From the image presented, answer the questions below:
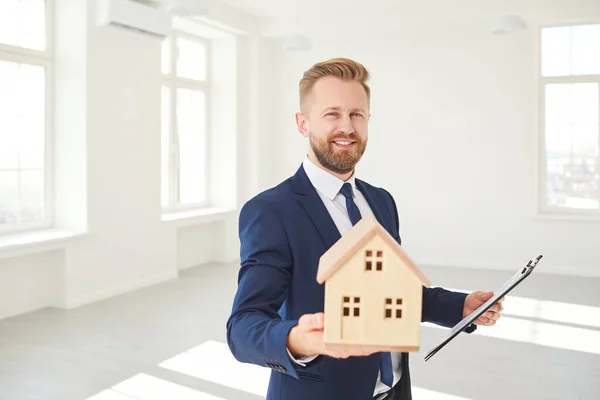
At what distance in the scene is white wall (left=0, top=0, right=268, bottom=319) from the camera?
5988mm

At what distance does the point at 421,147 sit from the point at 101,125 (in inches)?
169

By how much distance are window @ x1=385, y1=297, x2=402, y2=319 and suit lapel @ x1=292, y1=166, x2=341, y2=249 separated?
38 cm

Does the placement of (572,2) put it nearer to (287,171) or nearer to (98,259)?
(287,171)

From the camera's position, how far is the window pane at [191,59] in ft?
27.0

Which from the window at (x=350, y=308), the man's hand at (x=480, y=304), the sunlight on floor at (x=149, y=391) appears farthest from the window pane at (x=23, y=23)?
the window at (x=350, y=308)

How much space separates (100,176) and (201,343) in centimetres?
228

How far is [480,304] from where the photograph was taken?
145 centimetres

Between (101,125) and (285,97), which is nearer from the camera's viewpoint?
(101,125)

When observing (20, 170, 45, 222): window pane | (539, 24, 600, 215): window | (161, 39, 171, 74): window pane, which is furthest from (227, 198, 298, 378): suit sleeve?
(539, 24, 600, 215): window

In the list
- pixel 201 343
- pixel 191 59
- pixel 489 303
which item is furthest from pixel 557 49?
pixel 489 303

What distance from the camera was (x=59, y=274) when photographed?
6012 mm

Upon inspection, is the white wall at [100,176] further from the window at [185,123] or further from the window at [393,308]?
the window at [393,308]

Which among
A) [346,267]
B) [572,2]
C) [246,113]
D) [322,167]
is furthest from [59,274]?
[572,2]

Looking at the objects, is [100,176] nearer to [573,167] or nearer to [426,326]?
[426,326]
